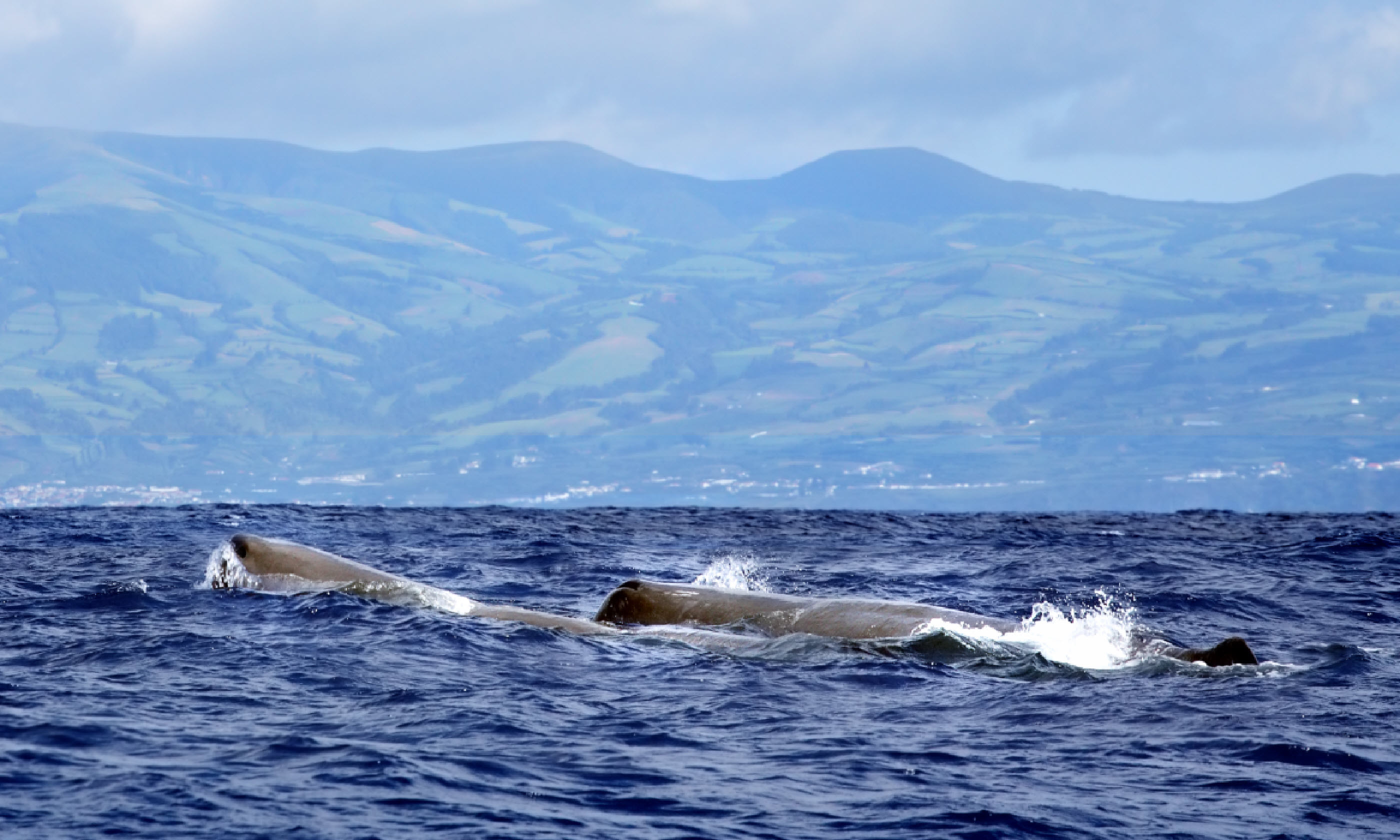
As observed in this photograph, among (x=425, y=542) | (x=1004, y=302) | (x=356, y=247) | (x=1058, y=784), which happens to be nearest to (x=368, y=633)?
(x=1058, y=784)

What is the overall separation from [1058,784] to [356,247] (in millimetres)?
187577

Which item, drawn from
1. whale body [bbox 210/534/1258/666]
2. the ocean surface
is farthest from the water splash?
whale body [bbox 210/534/1258/666]

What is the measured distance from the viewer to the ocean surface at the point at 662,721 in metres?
8.23

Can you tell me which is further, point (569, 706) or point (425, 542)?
point (425, 542)

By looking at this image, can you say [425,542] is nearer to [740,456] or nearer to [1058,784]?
[1058,784]

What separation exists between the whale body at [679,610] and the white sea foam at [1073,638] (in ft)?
0.40

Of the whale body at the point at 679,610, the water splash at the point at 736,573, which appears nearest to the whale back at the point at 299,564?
the whale body at the point at 679,610

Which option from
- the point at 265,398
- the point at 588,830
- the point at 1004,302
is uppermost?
the point at 1004,302

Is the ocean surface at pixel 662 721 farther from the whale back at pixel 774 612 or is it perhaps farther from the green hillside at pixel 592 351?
the green hillside at pixel 592 351

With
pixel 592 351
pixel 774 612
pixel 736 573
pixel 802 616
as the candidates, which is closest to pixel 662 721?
pixel 802 616

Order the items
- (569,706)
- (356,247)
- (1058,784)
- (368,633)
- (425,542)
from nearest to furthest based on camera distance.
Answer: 1. (1058,784)
2. (569,706)
3. (368,633)
4. (425,542)
5. (356,247)

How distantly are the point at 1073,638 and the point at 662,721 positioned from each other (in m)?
4.59

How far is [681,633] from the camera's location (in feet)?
46.1

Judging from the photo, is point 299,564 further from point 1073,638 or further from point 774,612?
point 1073,638
